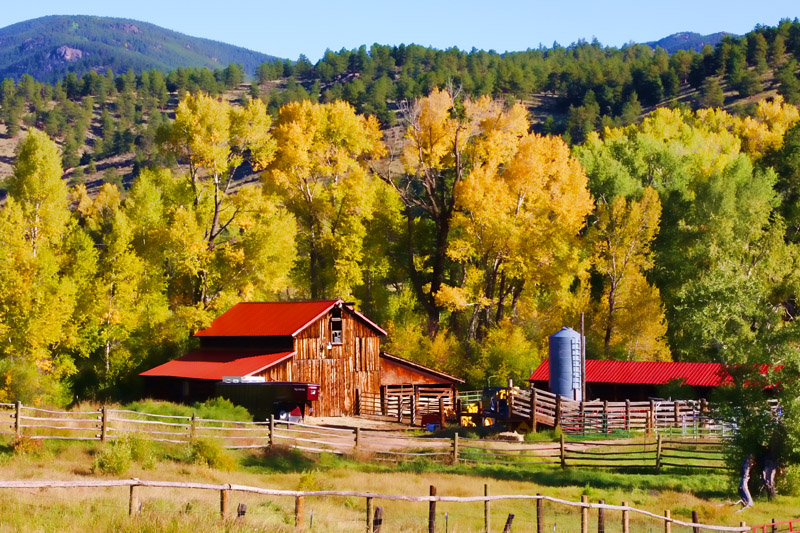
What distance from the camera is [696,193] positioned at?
6956cm

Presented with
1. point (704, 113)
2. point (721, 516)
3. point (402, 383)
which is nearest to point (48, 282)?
point (402, 383)

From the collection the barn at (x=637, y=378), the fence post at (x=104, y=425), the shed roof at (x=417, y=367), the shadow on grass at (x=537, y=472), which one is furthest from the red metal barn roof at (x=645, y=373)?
the fence post at (x=104, y=425)

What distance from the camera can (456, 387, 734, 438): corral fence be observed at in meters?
43.3

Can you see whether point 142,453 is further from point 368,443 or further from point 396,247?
point 396,247

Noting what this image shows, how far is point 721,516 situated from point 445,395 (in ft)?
86.9

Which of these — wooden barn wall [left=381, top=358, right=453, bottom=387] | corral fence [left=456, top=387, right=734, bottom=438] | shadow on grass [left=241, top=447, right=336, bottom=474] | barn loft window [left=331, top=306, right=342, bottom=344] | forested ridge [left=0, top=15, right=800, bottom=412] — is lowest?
shadow on grass [left=241, top=447, right=336, bottom=474]

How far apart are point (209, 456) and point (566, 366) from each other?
67.2ft

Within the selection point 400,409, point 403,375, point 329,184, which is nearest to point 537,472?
point 400,409

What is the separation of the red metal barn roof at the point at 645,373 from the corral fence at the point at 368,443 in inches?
261

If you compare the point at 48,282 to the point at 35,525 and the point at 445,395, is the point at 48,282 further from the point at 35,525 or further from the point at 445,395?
the point at 35,525

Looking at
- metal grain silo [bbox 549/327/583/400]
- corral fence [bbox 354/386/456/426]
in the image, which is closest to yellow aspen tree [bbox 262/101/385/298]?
corral fence [bbox 354/386/456/426]

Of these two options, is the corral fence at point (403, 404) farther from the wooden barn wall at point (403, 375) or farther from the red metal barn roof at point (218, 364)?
the red metal barn roof at point (218, 364)

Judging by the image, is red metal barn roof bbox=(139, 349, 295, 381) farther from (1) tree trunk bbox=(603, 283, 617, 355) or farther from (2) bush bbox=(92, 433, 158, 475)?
(1) tree trunk bbox=(603, 283, 617, 355)

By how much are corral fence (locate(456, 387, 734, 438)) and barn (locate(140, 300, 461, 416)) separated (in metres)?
9.74
